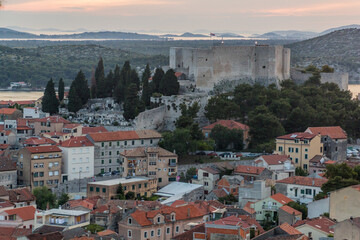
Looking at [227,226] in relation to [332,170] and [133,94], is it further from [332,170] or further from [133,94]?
[133,94]

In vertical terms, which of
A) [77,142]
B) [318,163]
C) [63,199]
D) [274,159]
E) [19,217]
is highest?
[77,142]

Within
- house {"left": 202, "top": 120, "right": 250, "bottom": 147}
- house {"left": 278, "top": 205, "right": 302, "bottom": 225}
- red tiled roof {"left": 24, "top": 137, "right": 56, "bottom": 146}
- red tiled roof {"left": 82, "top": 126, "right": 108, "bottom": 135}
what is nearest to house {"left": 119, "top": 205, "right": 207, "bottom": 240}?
house {"left": 278, "top": 205, "right": 302, "bottom": 225}

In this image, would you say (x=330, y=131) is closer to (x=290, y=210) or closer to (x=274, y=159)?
(x=274, y=159)

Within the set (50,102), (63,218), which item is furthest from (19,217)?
(50,102)

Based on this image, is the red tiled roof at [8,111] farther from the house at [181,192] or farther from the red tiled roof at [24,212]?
the red tiled roof at [24,212]

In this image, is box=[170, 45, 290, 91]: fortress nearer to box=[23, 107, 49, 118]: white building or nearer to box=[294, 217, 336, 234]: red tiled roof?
box=[23, 107, 49, 118]: white building

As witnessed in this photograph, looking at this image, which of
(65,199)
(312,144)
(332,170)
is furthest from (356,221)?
(312,144)
